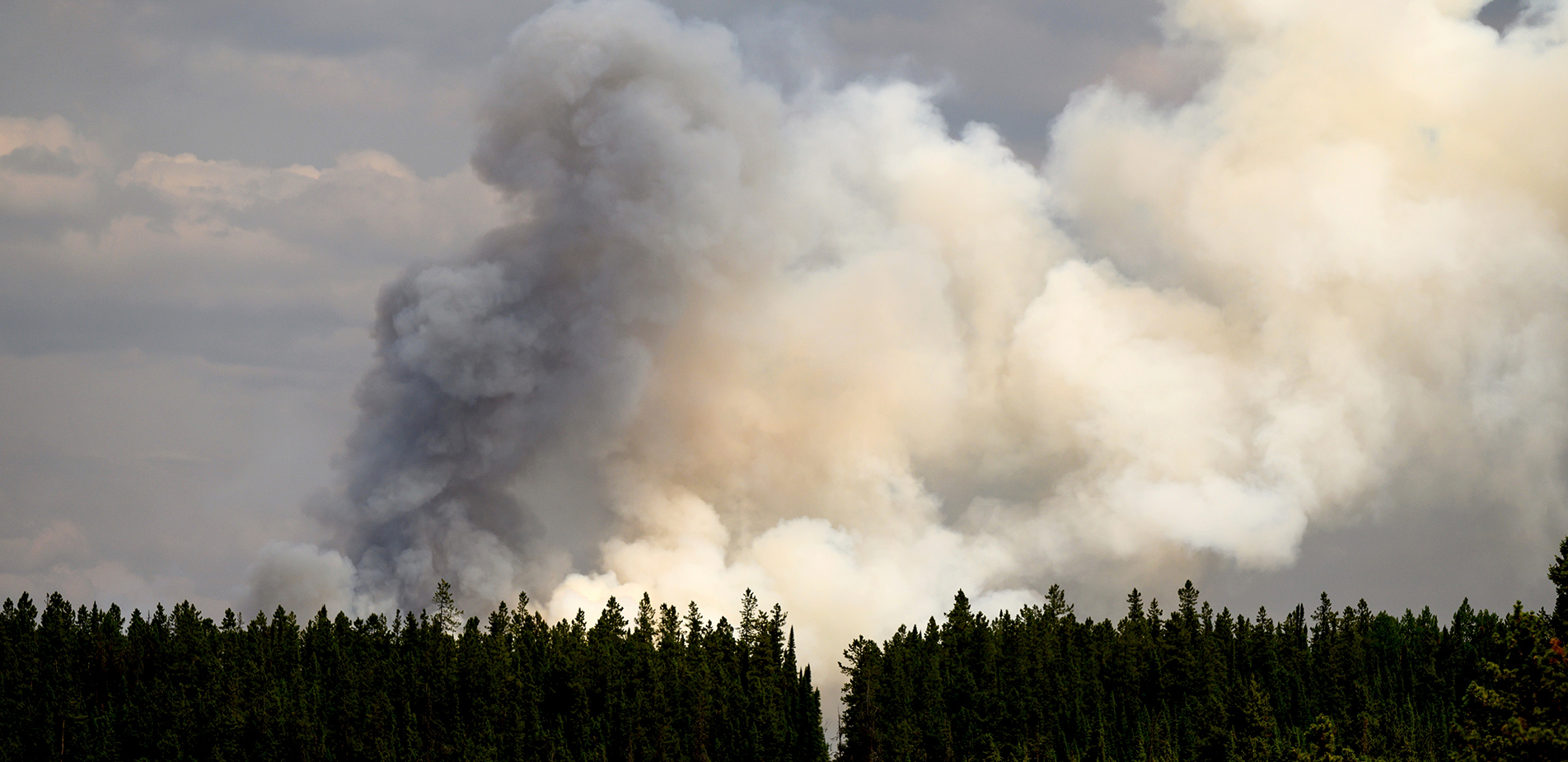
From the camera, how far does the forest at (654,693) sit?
11956cm

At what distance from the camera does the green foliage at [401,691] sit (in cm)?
11850

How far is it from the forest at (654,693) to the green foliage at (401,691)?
0.30 m

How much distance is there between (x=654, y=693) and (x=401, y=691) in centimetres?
2565

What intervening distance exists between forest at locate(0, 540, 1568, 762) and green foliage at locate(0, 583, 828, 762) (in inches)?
12.0

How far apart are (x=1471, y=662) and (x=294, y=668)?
156 metres

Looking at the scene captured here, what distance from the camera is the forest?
11956cm

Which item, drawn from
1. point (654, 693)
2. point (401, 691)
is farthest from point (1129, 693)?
point (401, 691)

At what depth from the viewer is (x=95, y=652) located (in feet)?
494

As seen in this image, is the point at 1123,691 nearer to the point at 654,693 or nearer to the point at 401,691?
the point at 654,693

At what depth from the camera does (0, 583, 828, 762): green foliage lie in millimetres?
118500

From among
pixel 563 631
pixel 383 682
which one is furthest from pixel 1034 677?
pixel 383 682

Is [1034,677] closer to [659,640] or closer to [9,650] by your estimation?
[659,640]

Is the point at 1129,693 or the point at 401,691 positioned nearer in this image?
the point at 401,691

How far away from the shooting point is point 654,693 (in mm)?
131125
